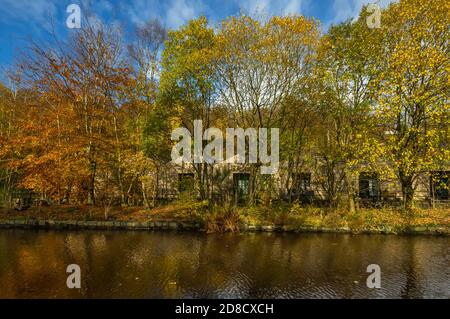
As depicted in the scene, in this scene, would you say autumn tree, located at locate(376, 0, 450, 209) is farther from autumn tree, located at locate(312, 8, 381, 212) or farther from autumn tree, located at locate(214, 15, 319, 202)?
autumn tree, located at locate(214, 15, 319, 202)

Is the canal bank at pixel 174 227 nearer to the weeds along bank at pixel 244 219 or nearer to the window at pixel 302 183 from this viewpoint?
the weeds along bank at pixel 244 219

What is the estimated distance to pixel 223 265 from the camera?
802cm

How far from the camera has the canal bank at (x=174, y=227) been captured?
1234 cm

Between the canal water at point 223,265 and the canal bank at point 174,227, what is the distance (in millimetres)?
665

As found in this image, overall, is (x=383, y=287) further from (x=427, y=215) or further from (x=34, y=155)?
(x=34, y=155)

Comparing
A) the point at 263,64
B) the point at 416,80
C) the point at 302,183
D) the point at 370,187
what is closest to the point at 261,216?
the point at 302,183

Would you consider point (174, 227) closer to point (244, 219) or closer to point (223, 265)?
point (244, 219)

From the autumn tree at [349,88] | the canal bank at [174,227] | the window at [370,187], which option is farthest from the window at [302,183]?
the canal bank at [174,227]

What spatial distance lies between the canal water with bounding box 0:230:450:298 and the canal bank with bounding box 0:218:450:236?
0.67 metres

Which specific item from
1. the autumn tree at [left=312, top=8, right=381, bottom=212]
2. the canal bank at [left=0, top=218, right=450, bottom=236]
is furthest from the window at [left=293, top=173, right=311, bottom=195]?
the canal bank at [left=0, top=218, right=450, bottom=236]

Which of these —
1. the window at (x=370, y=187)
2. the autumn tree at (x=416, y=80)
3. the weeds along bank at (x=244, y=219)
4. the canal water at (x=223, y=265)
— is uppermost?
the autumn tree at (x=416, y=80)

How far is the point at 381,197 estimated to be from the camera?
751 inches

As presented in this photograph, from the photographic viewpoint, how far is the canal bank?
12.3m
